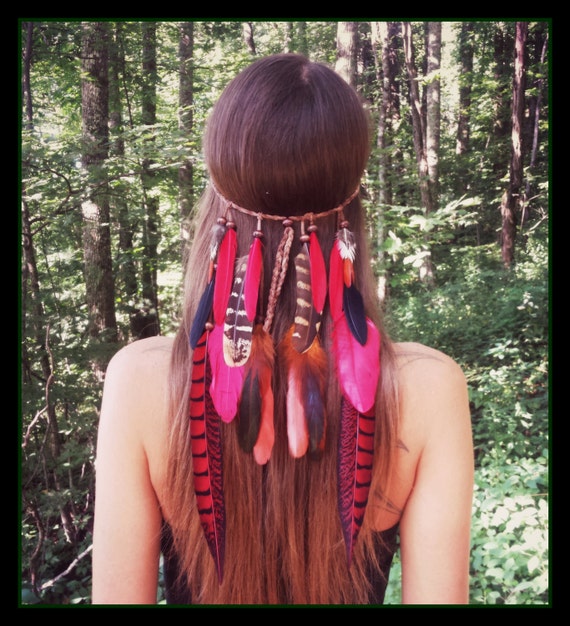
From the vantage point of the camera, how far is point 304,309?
112cm

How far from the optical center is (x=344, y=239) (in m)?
1.15

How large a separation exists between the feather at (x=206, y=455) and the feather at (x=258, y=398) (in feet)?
0.28

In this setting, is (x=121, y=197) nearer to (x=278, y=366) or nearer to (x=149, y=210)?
(x=149, y=210)

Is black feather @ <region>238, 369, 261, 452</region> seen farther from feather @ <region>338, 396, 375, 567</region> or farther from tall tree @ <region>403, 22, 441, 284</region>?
tall tree @ <region>403, 22, 441, 284</region>

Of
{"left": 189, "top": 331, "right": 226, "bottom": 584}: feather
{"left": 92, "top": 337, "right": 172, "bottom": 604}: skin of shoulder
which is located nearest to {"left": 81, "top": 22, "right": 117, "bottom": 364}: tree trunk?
{"left": 92, "top": 337, "right": 172, "bottom": 604}: skin of shoulder

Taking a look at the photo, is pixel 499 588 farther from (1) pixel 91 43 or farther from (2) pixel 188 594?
(1) pixel 91 43

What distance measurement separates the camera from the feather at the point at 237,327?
110 cm

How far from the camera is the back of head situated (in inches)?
39.5

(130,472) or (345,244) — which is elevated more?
(345,244)

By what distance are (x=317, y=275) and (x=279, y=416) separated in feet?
1.21

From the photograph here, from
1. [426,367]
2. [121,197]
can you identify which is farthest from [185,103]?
[426,367]

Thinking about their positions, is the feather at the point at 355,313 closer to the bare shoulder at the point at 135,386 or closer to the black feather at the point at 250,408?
the black feather at the point at 250,408

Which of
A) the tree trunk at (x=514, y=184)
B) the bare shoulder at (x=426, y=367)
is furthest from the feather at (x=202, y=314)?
the tree trunk at (x=514, y=184)

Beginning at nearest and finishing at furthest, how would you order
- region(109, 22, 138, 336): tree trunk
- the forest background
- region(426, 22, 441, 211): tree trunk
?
the forest background
region(109, 22, 138, 336): tree trunk
region(426, 22, 441, 211): tree trunk
